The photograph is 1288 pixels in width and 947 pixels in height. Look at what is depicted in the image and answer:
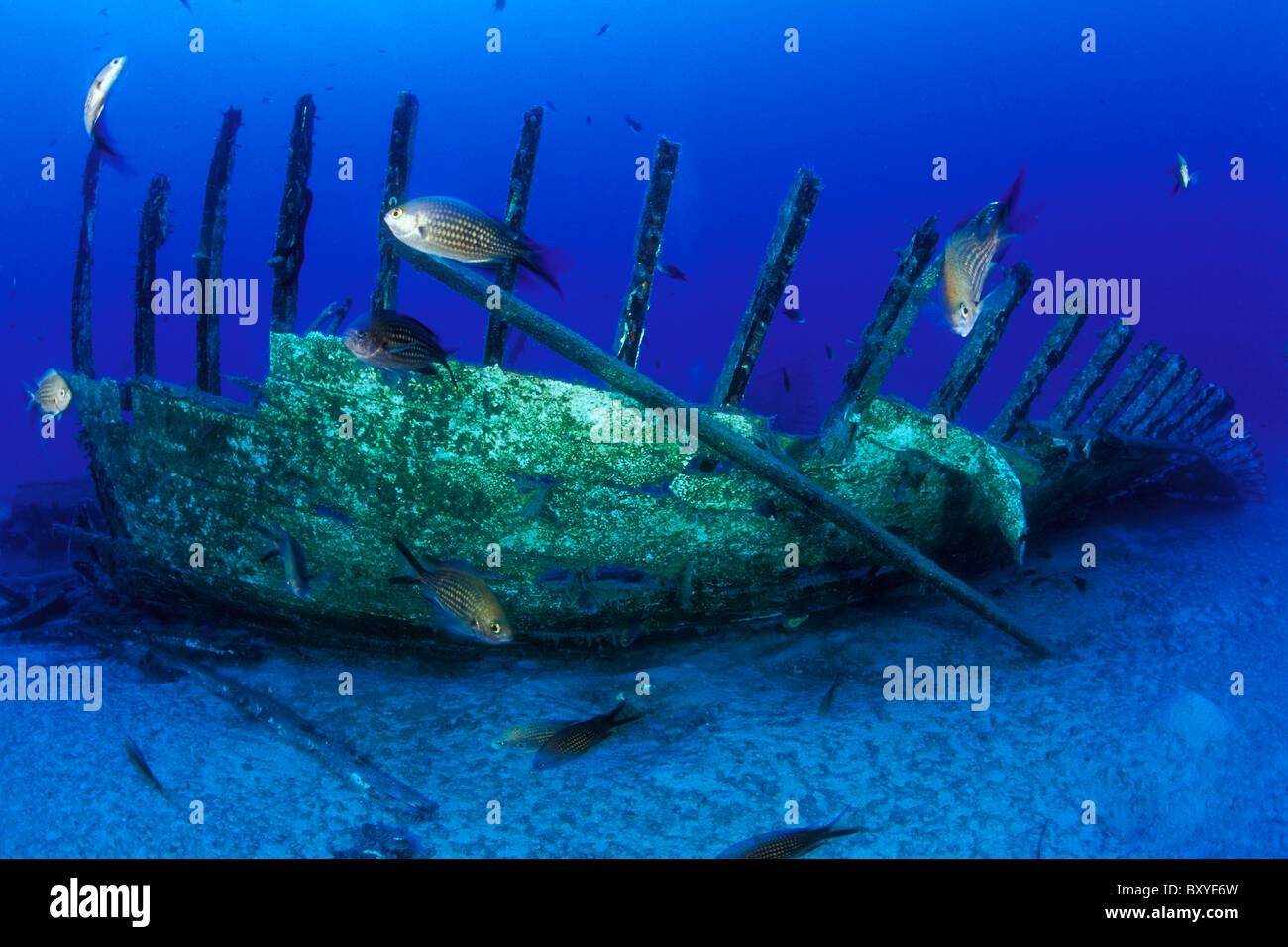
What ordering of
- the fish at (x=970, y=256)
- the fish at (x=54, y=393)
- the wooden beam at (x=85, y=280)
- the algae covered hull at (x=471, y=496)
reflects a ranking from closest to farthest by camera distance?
the fish at (x=970, y=256) < the algae covered hull at (x=471, y=496) < the fish at (x=54, y=393) < the wooden beam at (x=85, y=280)

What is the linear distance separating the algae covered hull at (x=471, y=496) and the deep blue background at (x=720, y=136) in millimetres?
65473

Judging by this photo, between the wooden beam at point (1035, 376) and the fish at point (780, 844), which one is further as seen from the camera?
the wooden beam at point (1035, 376)

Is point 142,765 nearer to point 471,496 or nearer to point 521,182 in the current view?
point 471,496

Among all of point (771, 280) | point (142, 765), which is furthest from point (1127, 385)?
point (142, 765)

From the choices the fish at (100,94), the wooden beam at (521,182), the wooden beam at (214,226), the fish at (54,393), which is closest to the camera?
the fish at (100,94)

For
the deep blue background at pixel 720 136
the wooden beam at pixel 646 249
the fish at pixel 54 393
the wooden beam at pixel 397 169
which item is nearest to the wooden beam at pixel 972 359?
the wooden beam at pixel 646 249

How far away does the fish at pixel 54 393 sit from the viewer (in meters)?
4.59

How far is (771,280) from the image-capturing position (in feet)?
13.0

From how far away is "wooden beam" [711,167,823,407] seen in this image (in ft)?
12.5

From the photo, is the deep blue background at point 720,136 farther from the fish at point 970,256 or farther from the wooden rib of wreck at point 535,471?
the fish at point 970,256

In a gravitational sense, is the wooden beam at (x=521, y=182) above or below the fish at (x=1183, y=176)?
below

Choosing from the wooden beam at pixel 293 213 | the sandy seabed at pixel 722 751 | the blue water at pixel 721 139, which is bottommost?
the sandy seabed at pixel 722 751

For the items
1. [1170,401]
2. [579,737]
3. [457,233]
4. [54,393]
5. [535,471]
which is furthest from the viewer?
[1170,401]

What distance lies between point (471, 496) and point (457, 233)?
202 cm
